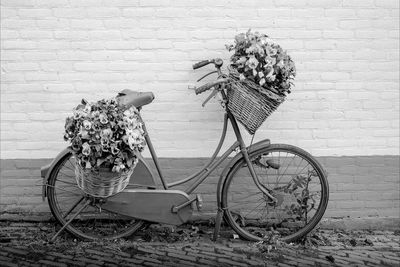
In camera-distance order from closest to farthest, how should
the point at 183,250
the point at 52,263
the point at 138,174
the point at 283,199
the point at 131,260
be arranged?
the point at 52,263
the point at 131,260
the point at 138,174
the point at 183,250
the point at 283,199

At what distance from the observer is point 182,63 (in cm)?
494

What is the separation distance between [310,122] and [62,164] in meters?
2.24

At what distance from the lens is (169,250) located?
185 inches

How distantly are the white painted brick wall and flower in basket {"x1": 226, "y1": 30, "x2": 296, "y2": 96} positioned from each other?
54cm

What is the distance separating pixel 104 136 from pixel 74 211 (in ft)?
4.63

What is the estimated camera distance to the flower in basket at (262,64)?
432 cm

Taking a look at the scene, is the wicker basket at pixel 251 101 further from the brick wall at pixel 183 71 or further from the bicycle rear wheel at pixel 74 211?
the bicycle rear wheel at pixel 74 211

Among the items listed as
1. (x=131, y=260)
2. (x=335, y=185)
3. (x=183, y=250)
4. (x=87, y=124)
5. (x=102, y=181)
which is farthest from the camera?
(x=335, y=185)

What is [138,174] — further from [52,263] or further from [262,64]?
[262,64]

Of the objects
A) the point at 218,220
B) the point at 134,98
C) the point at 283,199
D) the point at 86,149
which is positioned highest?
the point at 134,98

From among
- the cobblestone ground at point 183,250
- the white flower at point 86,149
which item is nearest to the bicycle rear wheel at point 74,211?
the cobblestone ground at point 183,250

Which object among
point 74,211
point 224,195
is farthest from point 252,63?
point 74,211

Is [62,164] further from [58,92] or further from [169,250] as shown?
[169,250]

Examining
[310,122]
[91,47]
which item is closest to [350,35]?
[310,122]
